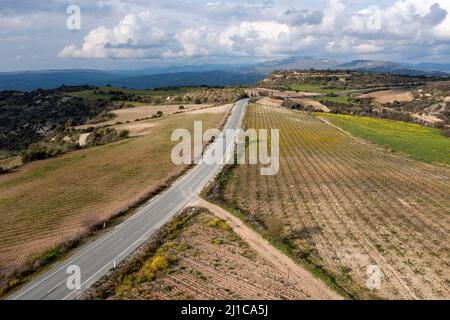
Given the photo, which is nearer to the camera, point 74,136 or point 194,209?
point 194,209

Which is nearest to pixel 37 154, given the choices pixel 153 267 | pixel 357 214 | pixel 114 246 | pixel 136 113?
pixel 114 246

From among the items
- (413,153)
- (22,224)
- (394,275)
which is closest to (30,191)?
(22,224)

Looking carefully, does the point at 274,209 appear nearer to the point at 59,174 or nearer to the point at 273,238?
the point at 273,238

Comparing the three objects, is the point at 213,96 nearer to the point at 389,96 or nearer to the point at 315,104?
the point at 315,104

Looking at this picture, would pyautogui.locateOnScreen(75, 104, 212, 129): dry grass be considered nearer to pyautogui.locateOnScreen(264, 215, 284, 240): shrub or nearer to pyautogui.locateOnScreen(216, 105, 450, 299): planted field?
pyautogui.locateOnScreen(216, 105, 450, 299): planted field

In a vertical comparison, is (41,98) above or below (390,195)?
above

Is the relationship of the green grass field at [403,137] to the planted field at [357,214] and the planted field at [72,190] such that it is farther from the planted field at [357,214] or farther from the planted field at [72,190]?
the planted field at [72,190]
